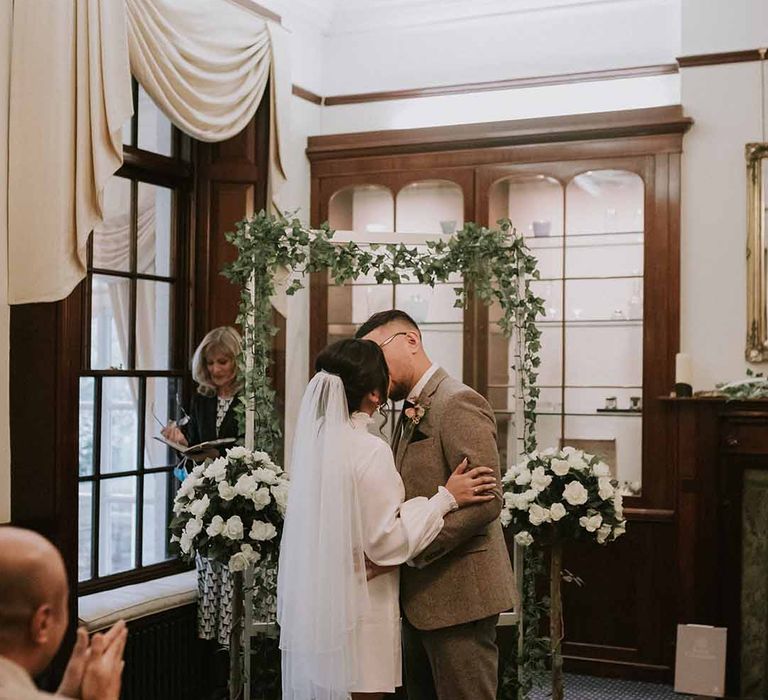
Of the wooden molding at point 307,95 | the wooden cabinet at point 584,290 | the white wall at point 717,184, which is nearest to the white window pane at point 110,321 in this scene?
the wooden cabinet at point 584,290

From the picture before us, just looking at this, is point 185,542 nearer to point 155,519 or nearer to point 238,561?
point 238,561

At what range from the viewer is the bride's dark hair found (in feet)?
10.4

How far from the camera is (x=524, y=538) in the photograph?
4223mm

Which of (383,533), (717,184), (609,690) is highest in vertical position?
(717,184)

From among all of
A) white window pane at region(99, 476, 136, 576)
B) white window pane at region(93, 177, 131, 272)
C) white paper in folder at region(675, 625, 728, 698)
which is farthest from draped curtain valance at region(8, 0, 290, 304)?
white paper in folder at region(675, 625, 728, 698)

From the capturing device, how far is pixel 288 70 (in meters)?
5.61

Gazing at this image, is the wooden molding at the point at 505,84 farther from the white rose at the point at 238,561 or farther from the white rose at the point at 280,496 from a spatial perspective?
the white rose at the point at 238,561

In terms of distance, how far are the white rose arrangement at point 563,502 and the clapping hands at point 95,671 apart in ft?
7.98

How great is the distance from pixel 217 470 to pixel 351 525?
3.77ft

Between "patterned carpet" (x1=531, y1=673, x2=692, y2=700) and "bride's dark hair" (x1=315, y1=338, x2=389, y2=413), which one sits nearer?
"bride's dark hair" (x1=315, y1=338, x2=389, y2=413)

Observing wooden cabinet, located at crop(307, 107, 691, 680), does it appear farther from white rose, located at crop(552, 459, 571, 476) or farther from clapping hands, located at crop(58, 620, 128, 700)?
clapping hands, located at crop(58, 620, 128, 700)

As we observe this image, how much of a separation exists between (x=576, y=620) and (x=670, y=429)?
110 centimetres

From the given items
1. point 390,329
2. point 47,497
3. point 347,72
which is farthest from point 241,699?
point 347,72

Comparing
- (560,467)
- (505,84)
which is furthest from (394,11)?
(560,467)
